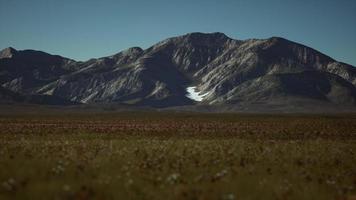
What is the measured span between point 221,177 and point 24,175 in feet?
22.9

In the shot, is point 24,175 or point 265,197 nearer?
point 265,197

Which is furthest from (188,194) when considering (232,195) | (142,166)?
(142,166)

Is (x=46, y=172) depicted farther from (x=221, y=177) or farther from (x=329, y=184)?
(x=329, y=184)

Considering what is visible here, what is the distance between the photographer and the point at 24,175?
43.3 ft

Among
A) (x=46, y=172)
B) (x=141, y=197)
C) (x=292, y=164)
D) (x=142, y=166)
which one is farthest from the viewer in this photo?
(x=292, y=164)

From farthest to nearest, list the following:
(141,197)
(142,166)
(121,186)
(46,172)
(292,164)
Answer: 1. (292,164)
2. (142,166)
3. (46,172)
4. (121,186)
5. (141,197)

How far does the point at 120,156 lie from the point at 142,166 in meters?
3.16

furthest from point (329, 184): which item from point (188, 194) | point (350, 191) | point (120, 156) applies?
point (120, 156)

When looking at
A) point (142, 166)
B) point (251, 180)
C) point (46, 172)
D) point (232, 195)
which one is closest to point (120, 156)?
point (142, 166)

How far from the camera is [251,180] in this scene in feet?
46.8

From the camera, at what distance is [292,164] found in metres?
18.4

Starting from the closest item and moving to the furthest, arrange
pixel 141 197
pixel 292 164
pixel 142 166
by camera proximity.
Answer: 1. pixel 141 197
2. pixel 142 166
3. pixel 292 164

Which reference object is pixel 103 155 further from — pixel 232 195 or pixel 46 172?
pixel 232 195

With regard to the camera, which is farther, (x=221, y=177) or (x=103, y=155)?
(x=103, y=155)
